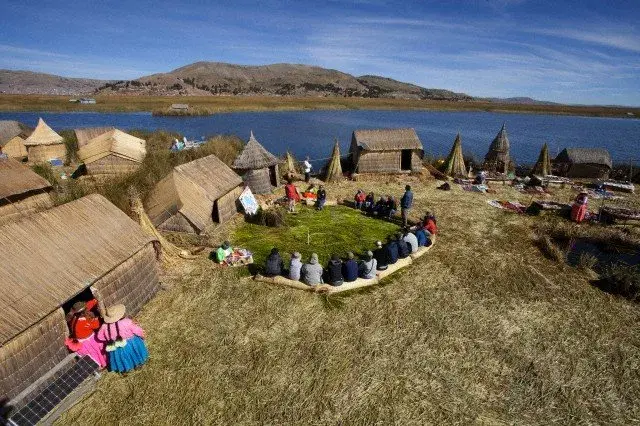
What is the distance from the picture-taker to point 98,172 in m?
22.2

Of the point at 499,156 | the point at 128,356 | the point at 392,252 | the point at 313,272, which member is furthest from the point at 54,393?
the point at 499,156

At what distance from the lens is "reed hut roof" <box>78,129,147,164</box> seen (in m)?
21.9

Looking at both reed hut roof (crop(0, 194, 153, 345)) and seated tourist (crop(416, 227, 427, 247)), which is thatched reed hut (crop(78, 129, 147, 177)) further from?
seated tourist (crop(416, 227, 427, 247))

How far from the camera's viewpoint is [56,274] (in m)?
7.25

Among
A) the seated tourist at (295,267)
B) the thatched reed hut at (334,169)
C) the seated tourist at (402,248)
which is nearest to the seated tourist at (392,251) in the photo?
the seated tourist at (402,248)

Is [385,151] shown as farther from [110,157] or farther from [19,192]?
[19,192]

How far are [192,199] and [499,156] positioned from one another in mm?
19924

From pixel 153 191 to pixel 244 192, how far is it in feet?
11.9

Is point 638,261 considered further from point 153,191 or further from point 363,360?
point 153,191

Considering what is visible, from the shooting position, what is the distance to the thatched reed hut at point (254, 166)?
57.9ft

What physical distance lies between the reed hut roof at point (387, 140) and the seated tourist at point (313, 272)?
13.6 m

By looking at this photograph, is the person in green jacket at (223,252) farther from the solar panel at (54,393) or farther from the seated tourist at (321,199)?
the seated tourist at (321,199)

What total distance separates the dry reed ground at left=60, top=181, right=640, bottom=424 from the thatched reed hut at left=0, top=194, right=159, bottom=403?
3.27 feet

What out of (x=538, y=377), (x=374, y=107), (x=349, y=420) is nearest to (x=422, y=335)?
(x=538, y=377)
